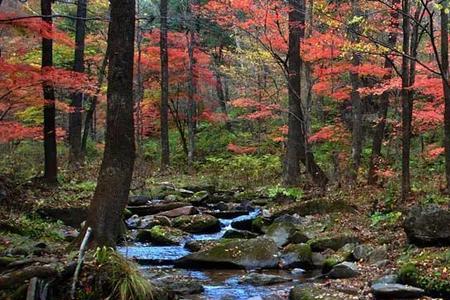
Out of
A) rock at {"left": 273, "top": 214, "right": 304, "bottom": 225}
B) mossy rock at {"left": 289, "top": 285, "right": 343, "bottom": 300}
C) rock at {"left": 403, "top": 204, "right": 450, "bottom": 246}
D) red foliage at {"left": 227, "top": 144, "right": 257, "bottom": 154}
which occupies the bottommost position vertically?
mossy rock at {"left": 289, "top": 285, "right": 343, "bottom": 300}

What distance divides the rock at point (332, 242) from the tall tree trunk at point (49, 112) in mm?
9072

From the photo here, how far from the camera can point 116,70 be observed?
8453 mm

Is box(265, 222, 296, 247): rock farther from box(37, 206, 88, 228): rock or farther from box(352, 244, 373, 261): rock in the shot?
box(37, 206, 88, 228): rock

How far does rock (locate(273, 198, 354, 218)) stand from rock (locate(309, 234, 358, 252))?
2.53m

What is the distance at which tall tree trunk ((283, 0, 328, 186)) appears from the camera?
16.6m

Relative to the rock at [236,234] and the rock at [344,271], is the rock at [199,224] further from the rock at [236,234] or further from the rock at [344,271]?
the rock at [344,271]

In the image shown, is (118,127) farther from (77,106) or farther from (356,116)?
(77,106)

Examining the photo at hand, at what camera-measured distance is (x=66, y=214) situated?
514 inches

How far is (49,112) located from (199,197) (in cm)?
575

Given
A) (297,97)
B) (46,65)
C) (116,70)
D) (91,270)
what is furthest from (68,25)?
(91,270)

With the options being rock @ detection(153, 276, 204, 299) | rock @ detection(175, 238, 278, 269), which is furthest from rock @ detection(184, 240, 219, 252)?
rock @ detection(153, 276, 204, 299)

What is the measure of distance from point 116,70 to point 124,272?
11.6ft

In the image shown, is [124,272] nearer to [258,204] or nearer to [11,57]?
[258,204]

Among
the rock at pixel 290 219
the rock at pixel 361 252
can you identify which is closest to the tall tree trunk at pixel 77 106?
the rock at pixel 290 219
